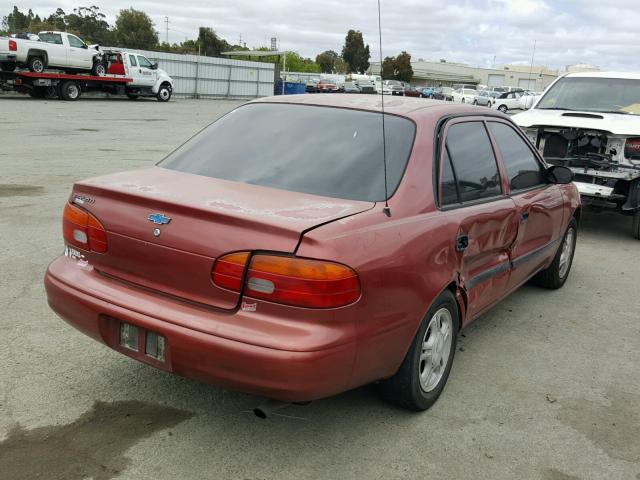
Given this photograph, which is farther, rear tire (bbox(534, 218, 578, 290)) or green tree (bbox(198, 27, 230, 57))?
green tree (bbox(198, 27, 230, 57))

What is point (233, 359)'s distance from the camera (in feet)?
8.72

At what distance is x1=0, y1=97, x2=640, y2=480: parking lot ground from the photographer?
290 centimetres

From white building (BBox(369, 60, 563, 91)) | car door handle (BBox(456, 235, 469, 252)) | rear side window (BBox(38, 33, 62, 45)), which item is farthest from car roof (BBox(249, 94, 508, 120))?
white building (BBox(369, 60, 563, 91))

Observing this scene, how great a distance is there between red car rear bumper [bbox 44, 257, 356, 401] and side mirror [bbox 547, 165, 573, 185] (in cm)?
303

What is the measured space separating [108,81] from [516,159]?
93.3ft

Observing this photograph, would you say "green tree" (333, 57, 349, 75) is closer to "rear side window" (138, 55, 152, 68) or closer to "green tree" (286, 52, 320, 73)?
"green tree" (286, 52, 320, 73)

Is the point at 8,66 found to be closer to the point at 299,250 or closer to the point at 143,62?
the point at 143,62

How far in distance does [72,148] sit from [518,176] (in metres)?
11.0

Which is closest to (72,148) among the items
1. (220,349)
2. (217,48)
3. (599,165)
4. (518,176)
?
(599,165)

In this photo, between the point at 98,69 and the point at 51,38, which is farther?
the point at 98,69

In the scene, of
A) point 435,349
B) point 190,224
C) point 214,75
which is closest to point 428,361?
point 435,349

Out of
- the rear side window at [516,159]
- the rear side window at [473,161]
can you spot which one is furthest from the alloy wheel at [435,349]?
the rear side window at [516,159]

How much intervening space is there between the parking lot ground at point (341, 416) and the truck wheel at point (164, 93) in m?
29.7

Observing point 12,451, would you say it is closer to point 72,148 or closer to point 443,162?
point 443,162
